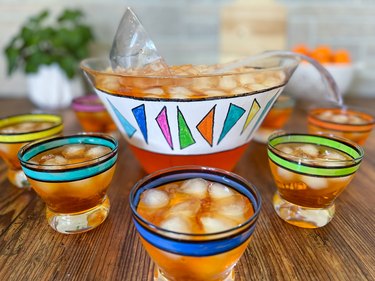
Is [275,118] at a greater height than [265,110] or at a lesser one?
lesser

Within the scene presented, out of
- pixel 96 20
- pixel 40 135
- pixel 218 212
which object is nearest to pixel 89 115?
pixel 40 135

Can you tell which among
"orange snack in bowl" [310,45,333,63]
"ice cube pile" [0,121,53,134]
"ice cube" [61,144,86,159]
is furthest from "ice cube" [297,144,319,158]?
A: "orange snack in bowl" [310,45,333,63]

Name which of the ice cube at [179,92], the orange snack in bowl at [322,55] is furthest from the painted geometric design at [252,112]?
the orange snack in bowl at [322,55]

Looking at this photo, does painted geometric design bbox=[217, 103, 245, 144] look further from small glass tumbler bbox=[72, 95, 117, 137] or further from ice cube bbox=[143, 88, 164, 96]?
small glass tumbler bbox=[72, 95, 117, 137]

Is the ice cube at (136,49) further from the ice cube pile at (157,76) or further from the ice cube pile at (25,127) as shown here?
the ice cube pile at (25,127)

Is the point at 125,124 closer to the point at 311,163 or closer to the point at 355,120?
the point at 311,163

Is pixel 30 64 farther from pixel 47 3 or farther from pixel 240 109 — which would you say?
pixel 240 109

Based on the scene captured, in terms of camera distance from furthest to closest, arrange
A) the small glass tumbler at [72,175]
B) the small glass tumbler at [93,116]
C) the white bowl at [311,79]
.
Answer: the white bowl at [311,79] → the small glass tumbler at [93,116] → the small glass tumbler at [72,175]

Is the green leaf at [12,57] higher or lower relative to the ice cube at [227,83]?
lower

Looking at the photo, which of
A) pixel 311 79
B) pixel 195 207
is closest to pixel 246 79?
pixel 195 207
